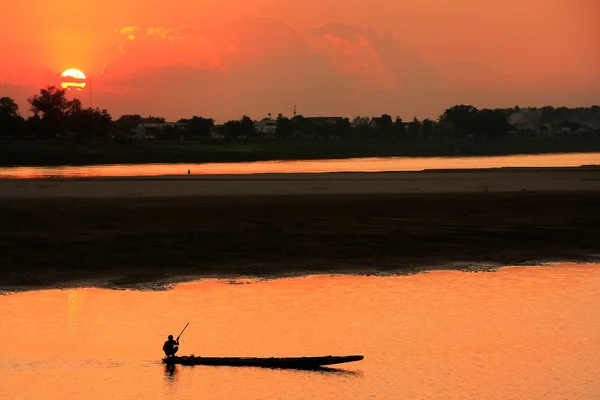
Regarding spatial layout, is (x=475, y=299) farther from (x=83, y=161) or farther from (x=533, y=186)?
(x=83, y=161)

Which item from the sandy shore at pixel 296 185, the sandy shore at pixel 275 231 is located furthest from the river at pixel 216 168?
the sandy shore at pixel 275 231

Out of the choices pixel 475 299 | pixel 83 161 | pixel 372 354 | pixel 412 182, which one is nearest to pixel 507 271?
pixel 475 299

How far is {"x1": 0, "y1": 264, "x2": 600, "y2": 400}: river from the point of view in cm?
2319

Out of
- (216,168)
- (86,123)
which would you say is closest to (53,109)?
(86,123)

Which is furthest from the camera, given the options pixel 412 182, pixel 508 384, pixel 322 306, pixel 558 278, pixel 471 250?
pixel 412 182

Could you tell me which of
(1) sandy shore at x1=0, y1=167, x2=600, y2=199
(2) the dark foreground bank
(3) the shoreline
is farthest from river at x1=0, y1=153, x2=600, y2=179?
(3) the shoreline

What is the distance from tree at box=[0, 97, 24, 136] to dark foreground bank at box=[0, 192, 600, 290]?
129 m

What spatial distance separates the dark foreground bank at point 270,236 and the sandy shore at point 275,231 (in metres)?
0.06

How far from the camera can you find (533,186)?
76.7 meters

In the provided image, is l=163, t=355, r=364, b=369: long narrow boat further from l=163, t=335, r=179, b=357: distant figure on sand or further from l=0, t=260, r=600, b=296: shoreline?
l=0, t=260, r=600, b=296: shoreline

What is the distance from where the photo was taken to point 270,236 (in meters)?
44.3

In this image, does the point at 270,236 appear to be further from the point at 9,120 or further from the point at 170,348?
the point at 9,120

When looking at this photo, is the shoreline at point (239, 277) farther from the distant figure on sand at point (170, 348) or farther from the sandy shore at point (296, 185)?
the sandy shore at point (296, 185)

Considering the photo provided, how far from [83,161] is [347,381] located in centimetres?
11808
